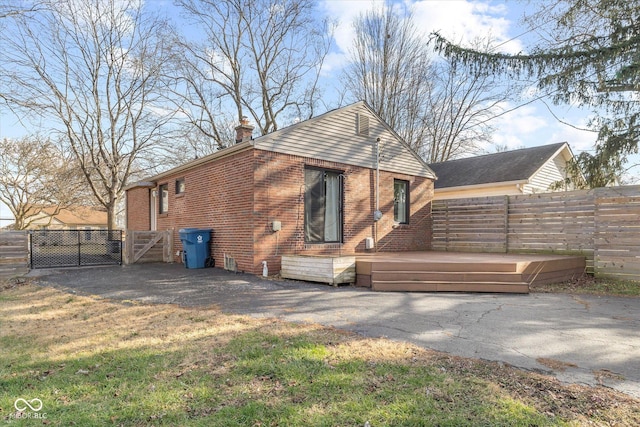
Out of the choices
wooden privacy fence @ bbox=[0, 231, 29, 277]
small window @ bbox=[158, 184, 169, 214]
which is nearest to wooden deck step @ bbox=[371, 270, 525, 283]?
wooden privacy fence @ bbox=[0, 231, 29, 277]

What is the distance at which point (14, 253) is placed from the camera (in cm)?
940

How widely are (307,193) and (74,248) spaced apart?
29.2ft

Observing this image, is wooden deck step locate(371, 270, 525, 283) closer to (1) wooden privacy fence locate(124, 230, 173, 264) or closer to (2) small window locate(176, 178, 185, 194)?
(2) small window locate(176, 178, 185, 194)

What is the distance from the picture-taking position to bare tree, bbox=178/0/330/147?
20.6 metres

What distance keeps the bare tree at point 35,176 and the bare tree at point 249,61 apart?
8.33 m

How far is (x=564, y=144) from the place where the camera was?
17062 mm

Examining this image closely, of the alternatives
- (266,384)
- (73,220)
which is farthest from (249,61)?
(73,220)

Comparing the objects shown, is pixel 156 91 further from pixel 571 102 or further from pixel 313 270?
pixel 571 102

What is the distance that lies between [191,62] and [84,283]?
1655 cm

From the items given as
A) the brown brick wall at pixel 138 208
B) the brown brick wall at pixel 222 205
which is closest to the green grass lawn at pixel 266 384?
the brown brick wall at pixel 222 205

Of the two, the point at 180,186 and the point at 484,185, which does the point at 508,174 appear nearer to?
the point at 484,185

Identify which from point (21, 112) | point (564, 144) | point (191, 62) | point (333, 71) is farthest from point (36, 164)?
point (564, 144)

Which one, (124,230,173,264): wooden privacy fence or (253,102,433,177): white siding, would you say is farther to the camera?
(124,230,173,264): wooden privacy fence

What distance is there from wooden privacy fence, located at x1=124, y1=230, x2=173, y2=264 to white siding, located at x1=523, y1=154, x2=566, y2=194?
1439cm
